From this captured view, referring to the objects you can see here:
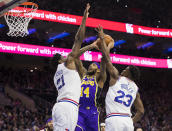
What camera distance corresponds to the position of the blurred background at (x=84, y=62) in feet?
61.2

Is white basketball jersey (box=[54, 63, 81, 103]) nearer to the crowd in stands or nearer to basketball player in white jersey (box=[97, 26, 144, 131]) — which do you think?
basketball player in white jersey (box=[97, 26, 144, 131])

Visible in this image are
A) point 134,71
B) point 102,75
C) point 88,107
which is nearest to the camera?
point 134,71

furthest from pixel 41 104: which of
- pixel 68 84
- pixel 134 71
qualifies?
pixel 134 71

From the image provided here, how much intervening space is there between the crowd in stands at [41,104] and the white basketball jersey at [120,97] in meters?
8.95

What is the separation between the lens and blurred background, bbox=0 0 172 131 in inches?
734

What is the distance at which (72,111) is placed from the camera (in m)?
4.73

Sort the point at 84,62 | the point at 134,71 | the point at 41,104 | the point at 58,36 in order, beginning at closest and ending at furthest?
the point at 134,71 < the point at 41,104 < the point at 58,36 < the point at 84,62

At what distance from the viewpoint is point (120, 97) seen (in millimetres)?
4926

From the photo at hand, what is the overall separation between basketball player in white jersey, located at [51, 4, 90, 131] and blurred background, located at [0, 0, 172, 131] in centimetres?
1075

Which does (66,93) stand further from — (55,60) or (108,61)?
(108,61)

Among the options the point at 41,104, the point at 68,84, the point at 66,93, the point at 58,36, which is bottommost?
the point at 41,104

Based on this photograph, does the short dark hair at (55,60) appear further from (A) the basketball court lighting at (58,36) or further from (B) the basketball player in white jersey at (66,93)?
(A) the basketball court lighting at (58,36)

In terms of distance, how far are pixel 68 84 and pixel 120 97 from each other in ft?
2.64

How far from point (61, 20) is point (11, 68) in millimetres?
6667
